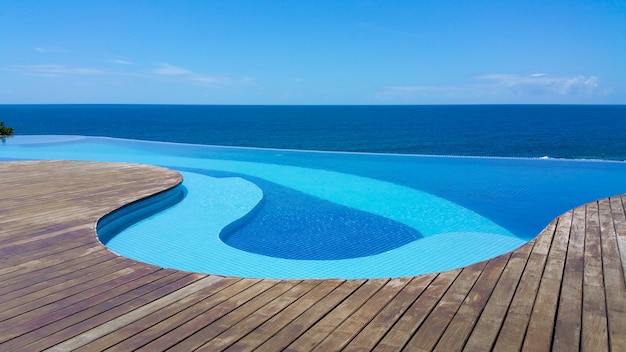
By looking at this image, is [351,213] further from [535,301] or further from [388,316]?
[388,316]

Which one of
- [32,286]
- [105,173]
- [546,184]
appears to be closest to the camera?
[32,286]

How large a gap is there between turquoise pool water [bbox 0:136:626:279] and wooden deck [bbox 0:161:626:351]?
4.80 ft

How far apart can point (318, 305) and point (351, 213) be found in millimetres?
4541

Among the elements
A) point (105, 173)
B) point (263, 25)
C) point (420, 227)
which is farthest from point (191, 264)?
point (263, 25)

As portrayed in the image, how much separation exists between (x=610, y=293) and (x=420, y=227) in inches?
146

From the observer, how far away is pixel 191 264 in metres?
4.61

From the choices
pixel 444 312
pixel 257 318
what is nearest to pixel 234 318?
pixel 257 318

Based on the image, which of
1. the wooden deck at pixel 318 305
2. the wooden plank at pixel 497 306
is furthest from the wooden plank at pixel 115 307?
the wooden plank at pixel 497 306

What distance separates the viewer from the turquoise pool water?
4.79 metres

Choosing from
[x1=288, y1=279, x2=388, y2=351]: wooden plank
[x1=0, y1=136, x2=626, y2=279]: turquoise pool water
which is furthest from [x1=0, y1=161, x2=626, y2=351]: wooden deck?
[x1=0, y1=136, x2=626, y2=279]: turquoise pool water

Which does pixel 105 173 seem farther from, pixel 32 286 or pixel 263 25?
pixel 263 25

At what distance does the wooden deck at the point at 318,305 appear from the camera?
2.06 metres

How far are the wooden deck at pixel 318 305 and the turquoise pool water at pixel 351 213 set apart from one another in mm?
1462

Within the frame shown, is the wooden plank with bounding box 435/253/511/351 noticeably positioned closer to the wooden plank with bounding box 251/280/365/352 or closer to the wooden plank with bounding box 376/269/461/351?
the wooden plank with bounding box 376/269/461/351
